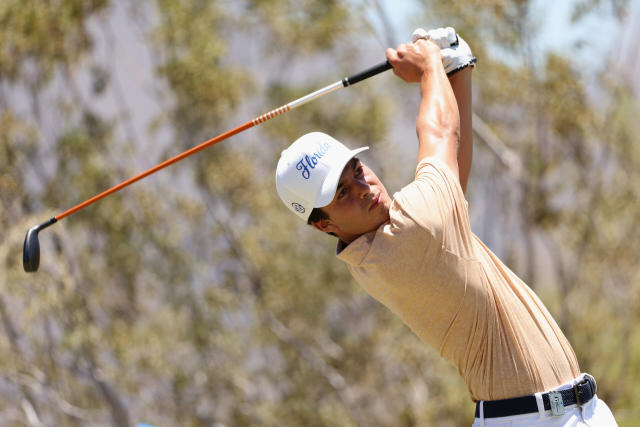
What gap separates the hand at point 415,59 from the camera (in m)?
2.08

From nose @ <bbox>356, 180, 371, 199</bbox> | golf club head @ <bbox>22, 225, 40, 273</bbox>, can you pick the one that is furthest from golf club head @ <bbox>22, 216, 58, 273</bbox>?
nose @ <bbox>356, 180, 371, 199</bbox>

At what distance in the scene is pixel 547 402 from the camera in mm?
1854

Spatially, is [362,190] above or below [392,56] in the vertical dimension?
below

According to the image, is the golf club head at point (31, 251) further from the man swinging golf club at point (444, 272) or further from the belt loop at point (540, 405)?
the belt loop at point (540, 405)

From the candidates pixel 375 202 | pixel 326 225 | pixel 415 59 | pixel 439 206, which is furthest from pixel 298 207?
pixel 415 59

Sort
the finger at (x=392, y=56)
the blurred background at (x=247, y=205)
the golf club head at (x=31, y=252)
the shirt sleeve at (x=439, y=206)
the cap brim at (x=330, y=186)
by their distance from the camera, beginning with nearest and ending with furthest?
1. the shirt sleeve at (x=439, y=206)
2. the cap brim at (x=330, y=186)
3. the finger at (x=392, y=56)
4. the golf club head at (x=31, y=252)
5. the blurred background at (x=247, y=205)

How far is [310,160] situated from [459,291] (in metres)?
0.47

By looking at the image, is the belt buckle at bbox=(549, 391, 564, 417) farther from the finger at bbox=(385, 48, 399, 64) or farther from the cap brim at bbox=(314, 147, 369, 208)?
A: the finger at bbox=(385, 48, 399, 64)

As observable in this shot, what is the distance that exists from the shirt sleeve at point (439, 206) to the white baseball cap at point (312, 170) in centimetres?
17

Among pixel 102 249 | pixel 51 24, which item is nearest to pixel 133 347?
pixel 102 249

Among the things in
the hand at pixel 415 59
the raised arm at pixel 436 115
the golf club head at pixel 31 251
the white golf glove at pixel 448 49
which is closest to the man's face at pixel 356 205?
the raised arm at pixel 436 115

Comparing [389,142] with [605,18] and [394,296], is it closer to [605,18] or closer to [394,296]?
[605,18]

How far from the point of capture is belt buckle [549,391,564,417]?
185 centimetres

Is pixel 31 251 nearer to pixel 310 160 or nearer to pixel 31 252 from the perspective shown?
pixel 31 252
